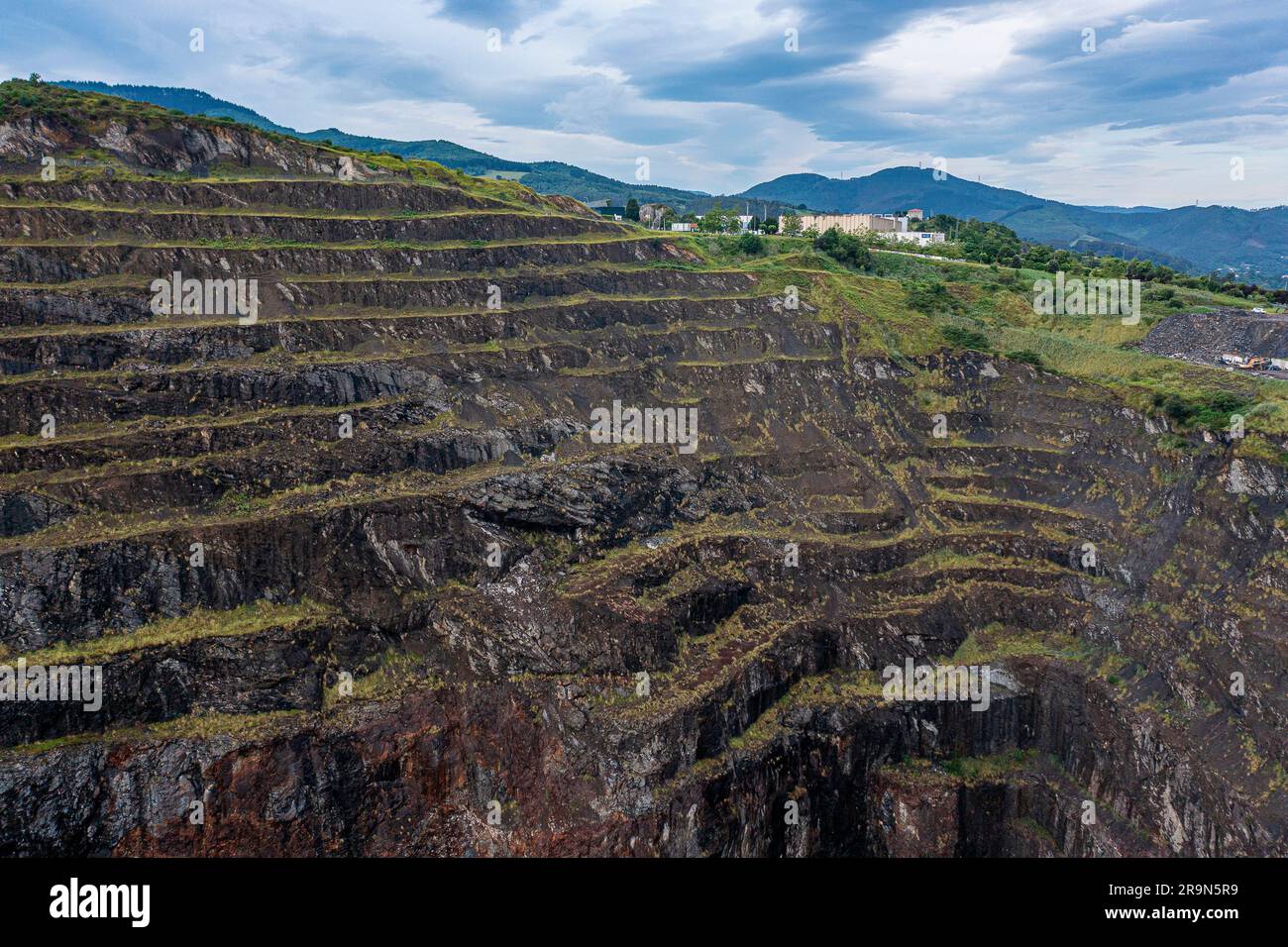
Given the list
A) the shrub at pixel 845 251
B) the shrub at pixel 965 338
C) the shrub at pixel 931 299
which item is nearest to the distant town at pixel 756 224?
the shrub at pixel 845 251

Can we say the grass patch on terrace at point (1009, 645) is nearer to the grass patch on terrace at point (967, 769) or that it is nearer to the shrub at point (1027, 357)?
the grass patch on terrace at point (967, 769)

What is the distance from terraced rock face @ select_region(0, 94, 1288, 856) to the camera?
25.3 meters

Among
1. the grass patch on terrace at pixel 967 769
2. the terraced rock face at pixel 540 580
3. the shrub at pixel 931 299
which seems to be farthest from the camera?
the shrub at pixel 931 299

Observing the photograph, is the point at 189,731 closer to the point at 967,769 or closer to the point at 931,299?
the point at 967,769

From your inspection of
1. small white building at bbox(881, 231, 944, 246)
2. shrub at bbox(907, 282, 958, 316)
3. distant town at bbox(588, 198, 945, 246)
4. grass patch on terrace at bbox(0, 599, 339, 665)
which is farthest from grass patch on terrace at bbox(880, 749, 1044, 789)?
small white building at bbox(881, 231, 944, 246)

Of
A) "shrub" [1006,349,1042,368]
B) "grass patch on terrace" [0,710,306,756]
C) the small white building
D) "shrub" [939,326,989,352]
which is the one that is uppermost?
the small white building

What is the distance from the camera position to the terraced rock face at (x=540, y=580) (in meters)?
25.3

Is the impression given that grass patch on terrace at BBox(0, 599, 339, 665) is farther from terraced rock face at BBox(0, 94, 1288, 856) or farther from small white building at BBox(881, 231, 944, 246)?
small white building at BBox(881, 231, 944, 246)

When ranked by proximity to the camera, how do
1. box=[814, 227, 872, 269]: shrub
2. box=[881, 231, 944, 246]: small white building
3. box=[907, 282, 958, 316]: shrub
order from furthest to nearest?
1. box=[881, 231, 944, 246]: small white building
2. box=[814, 227, 872, 269]: shrub
3. box=[907, 282, 958, 316]: shrub

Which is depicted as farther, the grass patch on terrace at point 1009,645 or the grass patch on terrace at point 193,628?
the grass patch on terrace at point 1009,645

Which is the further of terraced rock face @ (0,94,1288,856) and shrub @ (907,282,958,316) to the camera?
shrub @ (907,282,958,316)

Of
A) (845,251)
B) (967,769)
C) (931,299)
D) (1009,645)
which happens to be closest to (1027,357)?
(931,299)

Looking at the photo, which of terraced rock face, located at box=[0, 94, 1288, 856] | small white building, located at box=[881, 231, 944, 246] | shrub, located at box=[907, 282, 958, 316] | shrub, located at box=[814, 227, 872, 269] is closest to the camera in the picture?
terraced rock face, located at box=[0, 94, 1288, 856]

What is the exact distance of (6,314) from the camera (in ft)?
105
